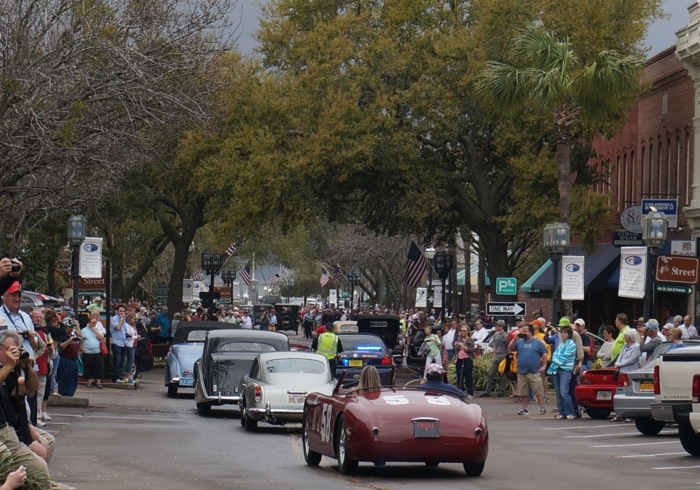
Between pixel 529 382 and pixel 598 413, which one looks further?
pixel 529 382

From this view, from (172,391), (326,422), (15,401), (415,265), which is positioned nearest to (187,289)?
(415,265)

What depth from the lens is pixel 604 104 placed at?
36969 millimetres

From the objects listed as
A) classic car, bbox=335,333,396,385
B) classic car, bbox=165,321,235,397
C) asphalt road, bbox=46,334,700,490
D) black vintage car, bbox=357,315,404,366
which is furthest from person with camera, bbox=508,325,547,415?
black vintage car, bbox=357,315,404,366

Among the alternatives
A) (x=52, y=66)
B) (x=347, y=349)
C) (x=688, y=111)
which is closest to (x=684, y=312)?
(x=688, y=111)

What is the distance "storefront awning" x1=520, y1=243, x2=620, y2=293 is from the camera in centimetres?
Answer: 4875

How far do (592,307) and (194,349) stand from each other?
26069mm

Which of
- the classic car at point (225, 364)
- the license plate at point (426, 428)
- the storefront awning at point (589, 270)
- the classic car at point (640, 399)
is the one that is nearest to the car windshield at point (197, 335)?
the classic car at point (225, 364)

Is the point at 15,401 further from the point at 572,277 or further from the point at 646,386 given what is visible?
the point at 572,277

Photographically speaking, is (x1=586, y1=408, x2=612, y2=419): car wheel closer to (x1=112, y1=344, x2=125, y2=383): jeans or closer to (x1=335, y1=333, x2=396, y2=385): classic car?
(x1=335, y1=333, x2=396, y2=385): classic car

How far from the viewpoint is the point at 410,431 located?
1574 cm

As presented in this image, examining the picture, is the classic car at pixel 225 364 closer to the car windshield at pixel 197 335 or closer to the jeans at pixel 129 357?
the car windshield at pixel 197 335

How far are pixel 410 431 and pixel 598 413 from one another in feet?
38.3

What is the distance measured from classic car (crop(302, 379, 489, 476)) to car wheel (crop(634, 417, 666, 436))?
284 inches

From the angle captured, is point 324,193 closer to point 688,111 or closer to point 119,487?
point 688,111
